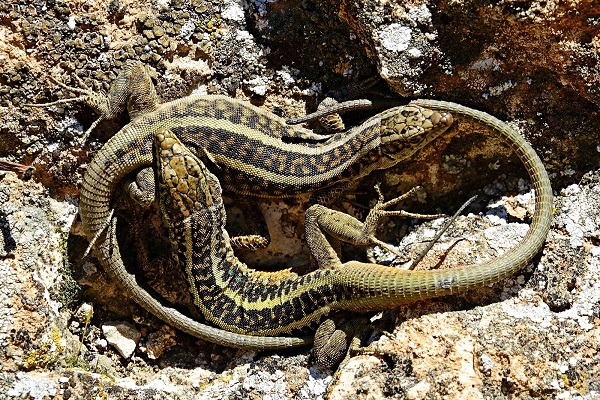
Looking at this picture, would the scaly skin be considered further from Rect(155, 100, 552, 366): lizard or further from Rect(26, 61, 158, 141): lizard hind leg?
Rect(155, 100, 552, 366): lizard

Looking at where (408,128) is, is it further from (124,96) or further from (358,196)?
(124,96)

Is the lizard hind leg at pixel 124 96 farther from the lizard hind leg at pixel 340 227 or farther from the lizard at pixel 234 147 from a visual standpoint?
the lizard hind leg at pixel 340 227

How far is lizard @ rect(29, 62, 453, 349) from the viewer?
196 inches

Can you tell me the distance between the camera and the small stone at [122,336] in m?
5.34

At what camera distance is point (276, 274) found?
5457 millimetres

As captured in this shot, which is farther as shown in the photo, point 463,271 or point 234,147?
point 234,147

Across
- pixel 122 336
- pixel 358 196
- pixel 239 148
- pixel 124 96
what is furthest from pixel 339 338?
pixel 124 96

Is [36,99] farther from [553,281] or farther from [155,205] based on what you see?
[553,281]

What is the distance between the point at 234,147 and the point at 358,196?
106cm

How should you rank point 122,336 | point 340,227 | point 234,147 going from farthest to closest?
point 122,336
point 340,227
point 234,147

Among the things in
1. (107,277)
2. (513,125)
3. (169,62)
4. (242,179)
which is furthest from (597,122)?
(107,277)

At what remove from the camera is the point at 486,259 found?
482 centimetres

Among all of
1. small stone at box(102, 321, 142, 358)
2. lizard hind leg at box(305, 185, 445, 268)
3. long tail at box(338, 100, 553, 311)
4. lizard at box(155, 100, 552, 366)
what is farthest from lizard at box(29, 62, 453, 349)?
small stone at box(102, 321, 142, 358)

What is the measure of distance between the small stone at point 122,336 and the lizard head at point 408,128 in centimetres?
236
